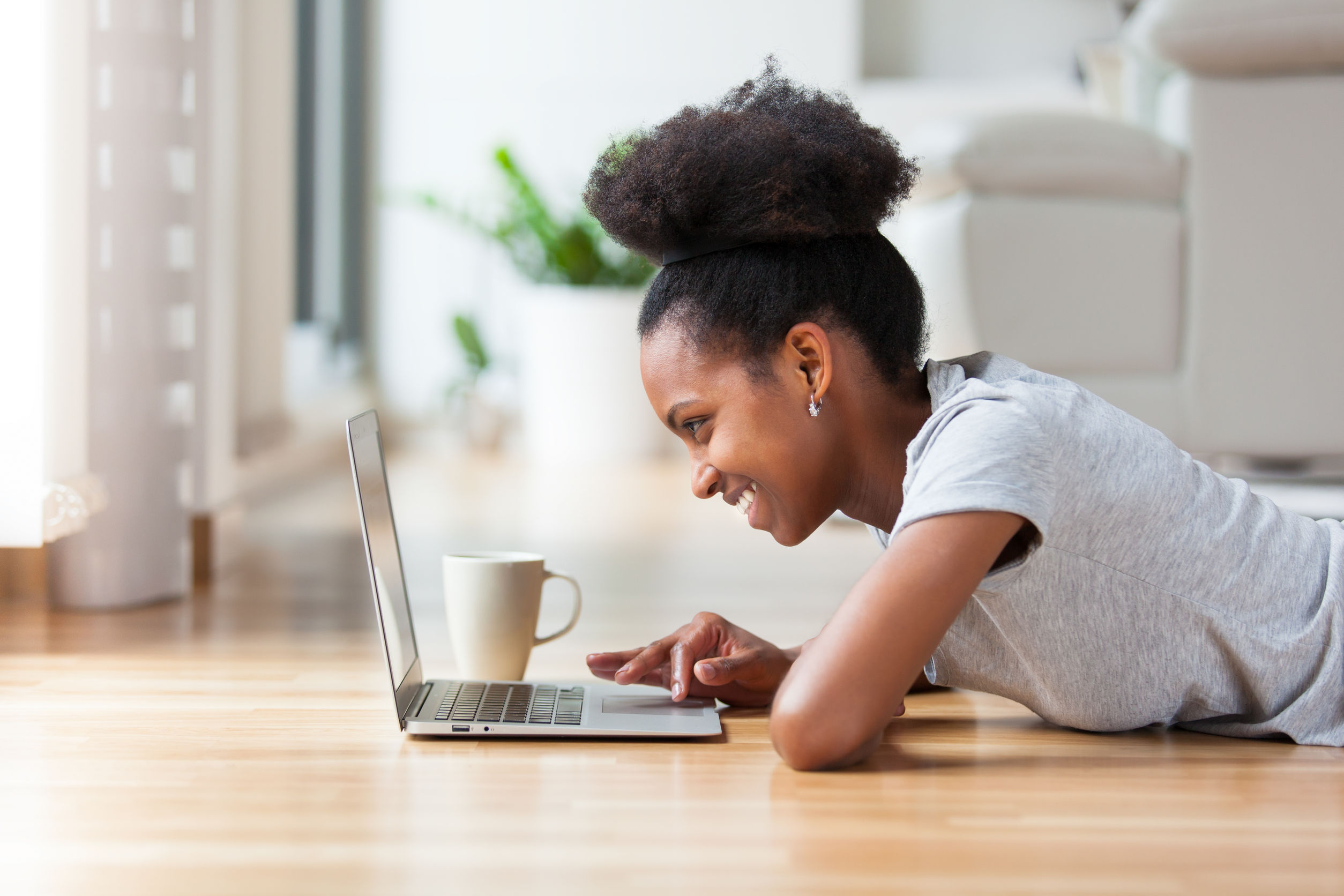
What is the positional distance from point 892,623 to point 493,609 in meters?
0.39

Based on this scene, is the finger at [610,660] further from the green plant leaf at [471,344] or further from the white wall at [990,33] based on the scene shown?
the white wall at [990,33]

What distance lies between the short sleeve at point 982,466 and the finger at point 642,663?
0.27 metres

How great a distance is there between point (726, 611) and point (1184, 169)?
3.10 ft

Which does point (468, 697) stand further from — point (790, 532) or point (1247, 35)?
point (1247, 35)

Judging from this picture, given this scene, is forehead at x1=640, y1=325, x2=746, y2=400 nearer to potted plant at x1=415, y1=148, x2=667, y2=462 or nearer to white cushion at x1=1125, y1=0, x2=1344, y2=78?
white cushion at x1=1125, y1=0, x2=1344, y2=78

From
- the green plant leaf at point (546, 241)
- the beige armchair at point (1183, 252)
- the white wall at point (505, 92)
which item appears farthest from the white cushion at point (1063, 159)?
the white wall at point (505, 92)

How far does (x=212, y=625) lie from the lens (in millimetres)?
1400

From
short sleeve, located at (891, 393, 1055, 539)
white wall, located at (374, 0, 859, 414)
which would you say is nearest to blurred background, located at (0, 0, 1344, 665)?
short sleeve, located at (891, 393, 1055, 539)

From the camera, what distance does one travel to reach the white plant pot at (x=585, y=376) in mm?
3658

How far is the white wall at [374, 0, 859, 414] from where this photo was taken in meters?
3.91

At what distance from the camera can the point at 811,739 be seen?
2.61 feet

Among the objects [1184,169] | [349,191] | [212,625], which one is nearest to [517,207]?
[349,191]

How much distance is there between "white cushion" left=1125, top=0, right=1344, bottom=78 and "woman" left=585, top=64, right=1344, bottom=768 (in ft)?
3.32

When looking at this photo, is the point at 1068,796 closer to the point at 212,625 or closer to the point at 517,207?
the point at 212,625
